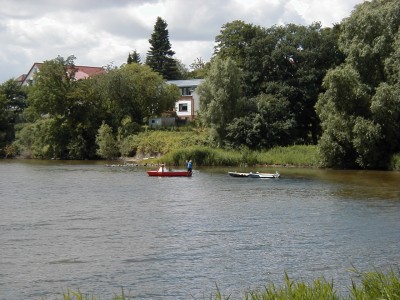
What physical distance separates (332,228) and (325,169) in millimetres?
40246

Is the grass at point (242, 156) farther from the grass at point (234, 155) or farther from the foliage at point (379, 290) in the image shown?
the foliage at point (379, 290)

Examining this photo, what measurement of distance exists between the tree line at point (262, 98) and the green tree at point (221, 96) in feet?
0.41

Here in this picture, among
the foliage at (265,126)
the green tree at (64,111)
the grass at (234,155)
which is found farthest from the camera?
the green tree at (64,111)

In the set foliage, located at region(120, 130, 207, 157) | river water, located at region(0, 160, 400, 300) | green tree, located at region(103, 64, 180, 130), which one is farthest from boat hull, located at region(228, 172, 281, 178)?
green tree, located at region(103, 64, 180, 130)

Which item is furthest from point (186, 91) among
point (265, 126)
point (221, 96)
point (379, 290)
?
point (379, 290)

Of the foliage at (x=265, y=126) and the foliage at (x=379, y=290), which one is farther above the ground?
Result: the foliage at (x=265, y=126)

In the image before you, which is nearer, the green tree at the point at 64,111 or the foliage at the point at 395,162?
the foliage at the point at 395,162

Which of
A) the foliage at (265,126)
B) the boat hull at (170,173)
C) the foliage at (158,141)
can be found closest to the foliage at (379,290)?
the boat hull at (170,173)

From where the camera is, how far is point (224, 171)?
7162cm

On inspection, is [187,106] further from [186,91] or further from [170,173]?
[170,173]

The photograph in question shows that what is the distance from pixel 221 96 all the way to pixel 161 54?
68626 mm

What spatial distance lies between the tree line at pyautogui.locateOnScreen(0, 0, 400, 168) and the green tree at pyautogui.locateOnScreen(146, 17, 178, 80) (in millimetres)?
32981

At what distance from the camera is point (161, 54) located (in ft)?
485

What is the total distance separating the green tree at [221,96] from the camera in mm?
82125
